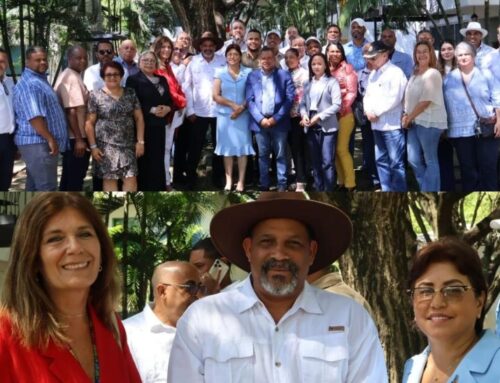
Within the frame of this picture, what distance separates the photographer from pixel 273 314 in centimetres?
293

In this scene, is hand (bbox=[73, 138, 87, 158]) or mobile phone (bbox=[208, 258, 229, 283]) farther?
hand (bbox=[73, 138, 87, 158])

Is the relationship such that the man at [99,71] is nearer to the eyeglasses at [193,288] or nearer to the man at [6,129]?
the man at [6,129]

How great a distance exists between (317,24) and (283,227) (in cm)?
2809

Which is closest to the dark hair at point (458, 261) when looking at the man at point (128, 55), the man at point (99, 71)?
the man at point (99, 71)

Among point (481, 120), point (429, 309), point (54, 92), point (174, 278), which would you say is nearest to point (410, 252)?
point (174, 278)

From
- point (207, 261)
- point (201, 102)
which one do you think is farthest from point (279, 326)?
point (201, 102)

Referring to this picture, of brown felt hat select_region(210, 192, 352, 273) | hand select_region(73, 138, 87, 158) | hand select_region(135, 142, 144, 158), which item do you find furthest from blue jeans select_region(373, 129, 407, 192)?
brown felt hat select_region(210, 192, 352, 273)

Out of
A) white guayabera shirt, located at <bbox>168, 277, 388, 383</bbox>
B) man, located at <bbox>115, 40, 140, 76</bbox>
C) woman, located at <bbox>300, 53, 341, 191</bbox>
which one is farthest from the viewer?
man, located at <bbox>115, 40, 140, 76</bbox>

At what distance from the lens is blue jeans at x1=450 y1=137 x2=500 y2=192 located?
7.01 metres

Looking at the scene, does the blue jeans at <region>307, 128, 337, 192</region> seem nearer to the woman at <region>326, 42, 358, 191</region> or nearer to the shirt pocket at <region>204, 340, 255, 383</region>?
the woman at <region>326, 42, 358, 191</region>

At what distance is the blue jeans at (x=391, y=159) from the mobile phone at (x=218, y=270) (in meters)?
3.46

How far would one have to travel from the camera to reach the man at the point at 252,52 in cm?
796

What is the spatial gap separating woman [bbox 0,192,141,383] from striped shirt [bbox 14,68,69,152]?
4.12 m

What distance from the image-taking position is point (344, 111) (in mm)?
7582
